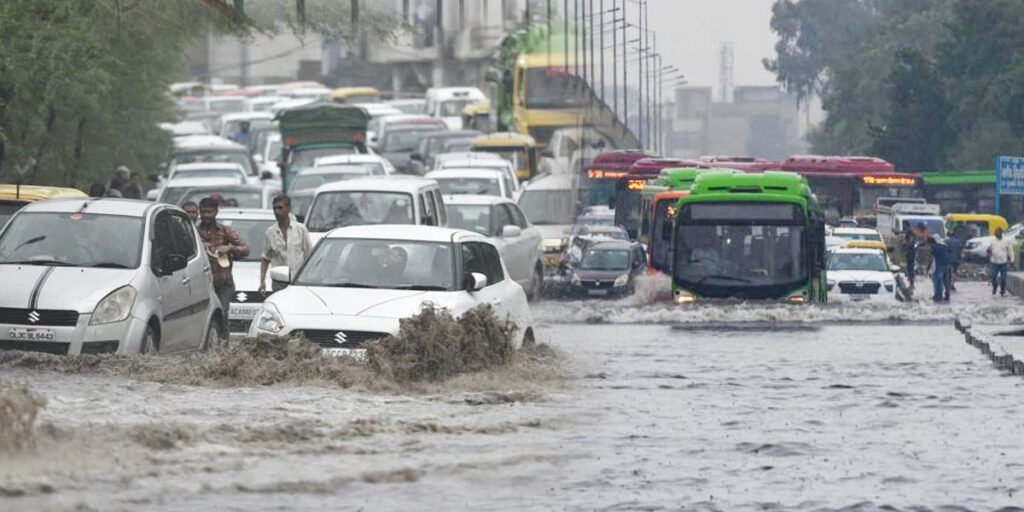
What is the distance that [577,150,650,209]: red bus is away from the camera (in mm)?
59562

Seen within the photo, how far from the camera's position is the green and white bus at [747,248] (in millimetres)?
33375

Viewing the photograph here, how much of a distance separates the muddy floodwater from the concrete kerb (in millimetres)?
810

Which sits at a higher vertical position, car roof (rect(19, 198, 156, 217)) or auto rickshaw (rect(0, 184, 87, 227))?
car roof (rect(19, 198, 156, 217))

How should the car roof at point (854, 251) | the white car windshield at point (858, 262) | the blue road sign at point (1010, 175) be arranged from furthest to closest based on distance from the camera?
the blue road sign at point (1010, 175), the car roof at point (854, 251), the white car windshield at point (858, 262)

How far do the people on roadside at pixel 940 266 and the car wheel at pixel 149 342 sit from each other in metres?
28.2

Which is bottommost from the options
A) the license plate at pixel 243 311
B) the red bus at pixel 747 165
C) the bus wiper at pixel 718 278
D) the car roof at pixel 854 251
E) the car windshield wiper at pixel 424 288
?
the car roof at pixel 854 251

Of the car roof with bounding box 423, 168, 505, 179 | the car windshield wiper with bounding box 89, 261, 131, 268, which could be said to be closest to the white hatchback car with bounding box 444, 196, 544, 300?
the car roof with bounding box 423, 168, 505, 179

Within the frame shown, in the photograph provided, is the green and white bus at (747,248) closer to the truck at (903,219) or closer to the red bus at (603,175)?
the truck at (903,219)

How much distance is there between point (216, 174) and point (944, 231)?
20667mm

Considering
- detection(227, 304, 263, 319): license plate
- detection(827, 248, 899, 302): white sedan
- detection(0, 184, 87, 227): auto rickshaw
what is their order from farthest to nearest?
detection(827, 248, 899, 302): white sedan < detection(227, 304, 263, 319): license plate < detection(0, 184, 87, 227): auto rickshaw

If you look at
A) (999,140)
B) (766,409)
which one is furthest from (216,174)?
(999,140)

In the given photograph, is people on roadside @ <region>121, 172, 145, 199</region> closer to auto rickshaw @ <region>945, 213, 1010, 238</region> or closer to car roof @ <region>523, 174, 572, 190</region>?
car roof @ <region>523, 174, 572, 190</region>

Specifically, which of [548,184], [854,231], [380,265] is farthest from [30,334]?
[854,231]

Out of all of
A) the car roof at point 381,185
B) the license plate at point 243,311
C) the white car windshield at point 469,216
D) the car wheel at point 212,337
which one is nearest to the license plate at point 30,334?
the car wheel at point 212,337
